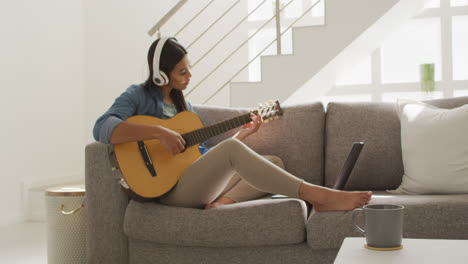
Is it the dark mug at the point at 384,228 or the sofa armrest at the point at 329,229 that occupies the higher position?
the dark mug at the point at 384,228

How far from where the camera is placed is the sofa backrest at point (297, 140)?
7.73 ft

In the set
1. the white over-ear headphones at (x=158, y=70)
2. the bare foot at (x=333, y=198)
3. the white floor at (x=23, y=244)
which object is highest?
the white over-ear headphones at (x=158, y=70)

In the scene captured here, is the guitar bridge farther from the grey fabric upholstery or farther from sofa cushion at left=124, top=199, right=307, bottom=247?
the grey fabric upholstery

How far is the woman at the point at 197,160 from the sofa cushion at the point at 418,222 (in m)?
0.06

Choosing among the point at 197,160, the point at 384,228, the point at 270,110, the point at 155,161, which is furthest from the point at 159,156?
the point at 384,228

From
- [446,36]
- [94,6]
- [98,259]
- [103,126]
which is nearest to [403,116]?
[103,126]

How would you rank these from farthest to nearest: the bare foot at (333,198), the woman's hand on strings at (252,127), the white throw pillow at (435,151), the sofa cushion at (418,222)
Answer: the woman's hand on strings at (252,127)
the white throw pillow at (435,151)
the bare foot at (333,198)
the sofa cushion at (418,222)

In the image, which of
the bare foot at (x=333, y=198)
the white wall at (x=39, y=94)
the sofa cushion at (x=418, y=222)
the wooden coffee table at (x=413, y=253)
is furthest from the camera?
the white wall at (x=39, y=94)

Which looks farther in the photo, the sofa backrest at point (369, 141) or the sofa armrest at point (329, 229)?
the sofa backrest at point (369, 141)

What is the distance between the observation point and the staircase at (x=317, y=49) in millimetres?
3365

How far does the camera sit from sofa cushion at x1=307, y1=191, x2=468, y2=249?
5.52 feet

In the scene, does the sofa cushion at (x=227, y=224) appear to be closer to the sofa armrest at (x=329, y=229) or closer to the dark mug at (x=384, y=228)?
the sofa armrest at (x=329, y=229)

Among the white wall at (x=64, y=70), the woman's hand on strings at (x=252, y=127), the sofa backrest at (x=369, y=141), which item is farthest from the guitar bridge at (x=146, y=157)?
the white wall at (x=64, y=70)

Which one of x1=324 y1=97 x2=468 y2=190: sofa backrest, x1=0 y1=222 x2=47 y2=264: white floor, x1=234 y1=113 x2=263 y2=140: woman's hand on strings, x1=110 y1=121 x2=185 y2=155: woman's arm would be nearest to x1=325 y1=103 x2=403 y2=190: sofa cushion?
x1=324 y1=97 x2=468 y2=190: sofa backrest
